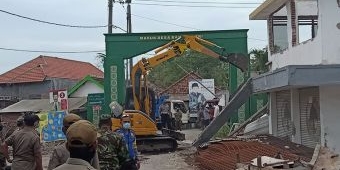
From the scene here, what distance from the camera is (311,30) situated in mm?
18344

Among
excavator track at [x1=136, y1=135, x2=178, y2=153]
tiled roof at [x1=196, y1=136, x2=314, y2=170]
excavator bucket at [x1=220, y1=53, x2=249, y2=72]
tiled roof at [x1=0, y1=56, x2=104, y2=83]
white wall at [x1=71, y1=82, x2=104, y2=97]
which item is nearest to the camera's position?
tiled roof at [x1=196, y1=136, x2=314, y2=170]

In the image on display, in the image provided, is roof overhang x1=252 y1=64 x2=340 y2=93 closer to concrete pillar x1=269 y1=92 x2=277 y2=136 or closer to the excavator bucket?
concrete pillar x1=269 y1=92 x2=277 y2=136

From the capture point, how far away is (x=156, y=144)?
69.5ft

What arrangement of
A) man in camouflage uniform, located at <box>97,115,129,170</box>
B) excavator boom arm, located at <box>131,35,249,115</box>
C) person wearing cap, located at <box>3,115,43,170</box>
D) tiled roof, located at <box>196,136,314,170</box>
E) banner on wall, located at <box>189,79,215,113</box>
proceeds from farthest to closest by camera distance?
banner on wall, located at <box>189,79,215,113</box> → excavator boom arm, located at <box>131,35,249,115</box> → tiled roof, located at <box>196,136,314,170</box> → person wearing cap, located at <box>3,115,43,170</box> → man in camouflage uniform, located at <box>97,115,129,170</box>

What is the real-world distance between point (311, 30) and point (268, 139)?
3867mm

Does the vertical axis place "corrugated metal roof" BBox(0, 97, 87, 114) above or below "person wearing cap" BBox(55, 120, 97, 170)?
above

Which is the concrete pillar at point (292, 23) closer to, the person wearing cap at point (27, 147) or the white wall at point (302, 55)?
the white wall at point (302, 55)

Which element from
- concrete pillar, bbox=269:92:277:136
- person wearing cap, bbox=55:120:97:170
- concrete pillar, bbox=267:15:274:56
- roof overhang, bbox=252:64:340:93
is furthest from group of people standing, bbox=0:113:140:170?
concrete pillar, bbox=269:92:277:136

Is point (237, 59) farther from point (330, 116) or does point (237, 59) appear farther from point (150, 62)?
point (330, 116)

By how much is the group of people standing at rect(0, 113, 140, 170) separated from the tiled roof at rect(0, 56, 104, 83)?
115ft

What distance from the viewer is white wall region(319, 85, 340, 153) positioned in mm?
14312

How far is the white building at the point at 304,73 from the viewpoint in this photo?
517 inches

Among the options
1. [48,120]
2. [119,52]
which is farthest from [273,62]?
[48,120]

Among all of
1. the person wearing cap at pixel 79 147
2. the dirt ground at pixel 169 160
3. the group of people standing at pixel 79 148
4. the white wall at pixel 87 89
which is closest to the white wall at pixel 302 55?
the dirt ground at pixel 169 160
